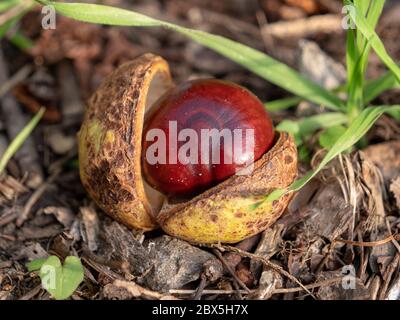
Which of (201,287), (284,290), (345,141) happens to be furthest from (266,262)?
(345,141)

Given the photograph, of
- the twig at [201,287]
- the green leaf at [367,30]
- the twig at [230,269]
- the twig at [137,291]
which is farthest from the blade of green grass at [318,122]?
the twig at [137,291]

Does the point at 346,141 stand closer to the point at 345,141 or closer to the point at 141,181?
the point at 345,141

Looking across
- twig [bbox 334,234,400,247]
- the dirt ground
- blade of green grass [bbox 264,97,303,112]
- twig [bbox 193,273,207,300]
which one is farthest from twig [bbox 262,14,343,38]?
twig [bbox 193,273,207,300]

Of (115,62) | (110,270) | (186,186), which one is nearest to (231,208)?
(186,186)

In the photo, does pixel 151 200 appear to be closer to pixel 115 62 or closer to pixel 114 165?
pixel 114 165

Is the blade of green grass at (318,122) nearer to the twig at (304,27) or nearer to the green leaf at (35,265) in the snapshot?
the twig at (304,27)

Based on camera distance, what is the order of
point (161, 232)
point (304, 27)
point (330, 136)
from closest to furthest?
point (161, 232), point (330, 136), point (304, 27)
